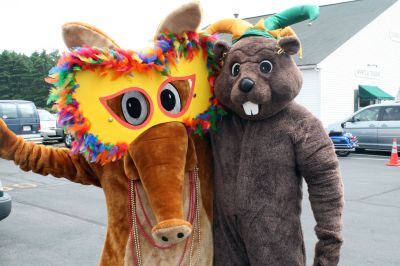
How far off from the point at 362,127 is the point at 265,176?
12.9m

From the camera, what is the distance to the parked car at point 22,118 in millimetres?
14609

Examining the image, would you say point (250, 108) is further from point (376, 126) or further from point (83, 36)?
point (376, 126)

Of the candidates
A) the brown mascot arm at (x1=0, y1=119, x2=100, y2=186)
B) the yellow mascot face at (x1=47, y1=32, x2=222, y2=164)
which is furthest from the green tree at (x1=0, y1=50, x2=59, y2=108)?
the yellow mascot face at (x1=47, y1=32, x2=222, y2=164)

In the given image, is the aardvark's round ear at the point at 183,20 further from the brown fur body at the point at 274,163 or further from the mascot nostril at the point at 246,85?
the mascot nostril at the point at 246,85

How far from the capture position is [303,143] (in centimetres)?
198

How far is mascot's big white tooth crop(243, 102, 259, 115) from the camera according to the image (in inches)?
78.2

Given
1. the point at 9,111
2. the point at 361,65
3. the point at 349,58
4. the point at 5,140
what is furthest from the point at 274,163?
the point at 361,65

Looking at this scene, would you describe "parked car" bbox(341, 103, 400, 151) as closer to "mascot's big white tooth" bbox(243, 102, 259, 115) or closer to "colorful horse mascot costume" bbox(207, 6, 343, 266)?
"colorful horse mascot costume" bbox(207, 6, 343, 266)

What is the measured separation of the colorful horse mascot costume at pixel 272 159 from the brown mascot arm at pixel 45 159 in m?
0.66

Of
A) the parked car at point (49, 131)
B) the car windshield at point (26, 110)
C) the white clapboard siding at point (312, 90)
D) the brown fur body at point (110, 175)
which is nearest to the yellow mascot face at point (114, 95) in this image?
the brown fur body at point (110, 175)

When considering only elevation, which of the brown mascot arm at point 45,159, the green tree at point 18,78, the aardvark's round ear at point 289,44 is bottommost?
the brown mascot arm at point 45,159

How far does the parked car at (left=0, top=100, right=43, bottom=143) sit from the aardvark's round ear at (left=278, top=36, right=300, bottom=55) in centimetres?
1383

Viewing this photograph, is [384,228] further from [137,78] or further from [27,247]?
[137,78]

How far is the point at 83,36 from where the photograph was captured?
1959 mm
